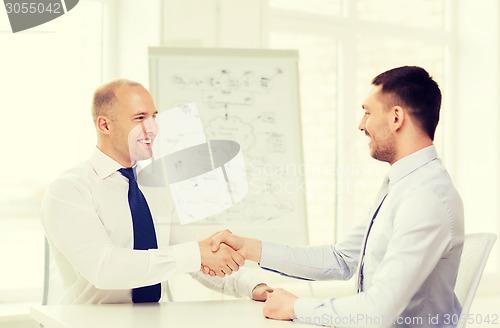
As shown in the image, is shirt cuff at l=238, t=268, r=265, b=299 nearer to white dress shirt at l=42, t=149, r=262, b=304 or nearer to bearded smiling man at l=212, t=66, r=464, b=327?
white dress shirt at l=42, t=149, r=262, b=304

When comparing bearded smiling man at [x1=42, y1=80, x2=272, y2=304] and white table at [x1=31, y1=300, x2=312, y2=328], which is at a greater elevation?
bearded smiling man at [x1=42, y1=80, x2=272, y2=304]

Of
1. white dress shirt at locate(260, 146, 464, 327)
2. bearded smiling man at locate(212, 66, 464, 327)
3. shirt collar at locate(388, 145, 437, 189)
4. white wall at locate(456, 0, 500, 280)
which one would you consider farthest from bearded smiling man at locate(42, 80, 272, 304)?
white wall at locate(456, 0, 500, 280)

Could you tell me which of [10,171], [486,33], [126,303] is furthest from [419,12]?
[126,303]

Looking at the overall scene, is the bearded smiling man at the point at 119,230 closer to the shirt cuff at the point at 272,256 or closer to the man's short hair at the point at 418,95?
the shirt cuff at the point at 272,256

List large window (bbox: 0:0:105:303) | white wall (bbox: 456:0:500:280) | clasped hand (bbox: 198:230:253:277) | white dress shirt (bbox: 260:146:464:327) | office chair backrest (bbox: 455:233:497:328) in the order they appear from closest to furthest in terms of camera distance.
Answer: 1. white dress shirt (bbox: 260:146:464:327)
2. office chair backrest (bbox: 455:233:497:328)
3. clasped hand (bbox: 198:230:253:277)
4. large window (bbox: 0:0:105:303)
5. white wall (bbox: 456:0:500:280)

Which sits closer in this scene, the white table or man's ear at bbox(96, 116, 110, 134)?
the white table

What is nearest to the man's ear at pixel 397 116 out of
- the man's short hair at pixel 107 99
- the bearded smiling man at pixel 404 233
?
the bearded smiling man at pixel 404 233

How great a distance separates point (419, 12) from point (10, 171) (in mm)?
3096

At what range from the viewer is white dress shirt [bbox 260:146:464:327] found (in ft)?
5.94

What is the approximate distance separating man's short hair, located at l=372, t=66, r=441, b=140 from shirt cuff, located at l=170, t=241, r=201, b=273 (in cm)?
79

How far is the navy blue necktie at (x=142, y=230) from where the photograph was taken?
235cm

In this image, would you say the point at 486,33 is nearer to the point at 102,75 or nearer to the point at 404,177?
the point at 102,75

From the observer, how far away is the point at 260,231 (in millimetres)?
3303

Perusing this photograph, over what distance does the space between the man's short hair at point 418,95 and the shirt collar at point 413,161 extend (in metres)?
0.06
